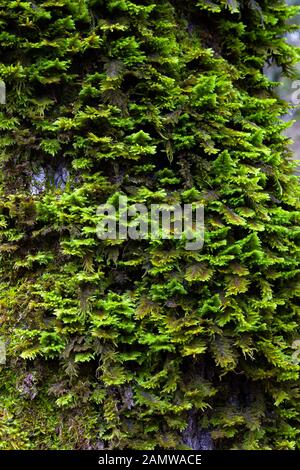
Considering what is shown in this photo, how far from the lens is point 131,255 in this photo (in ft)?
7.59

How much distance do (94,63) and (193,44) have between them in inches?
25.9

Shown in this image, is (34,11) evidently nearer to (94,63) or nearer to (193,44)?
(94,63)

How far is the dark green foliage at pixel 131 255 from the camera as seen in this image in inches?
86.0

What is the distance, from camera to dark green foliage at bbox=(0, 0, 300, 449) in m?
2.18

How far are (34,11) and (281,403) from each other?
2.56 m

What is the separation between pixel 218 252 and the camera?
7.46ft
